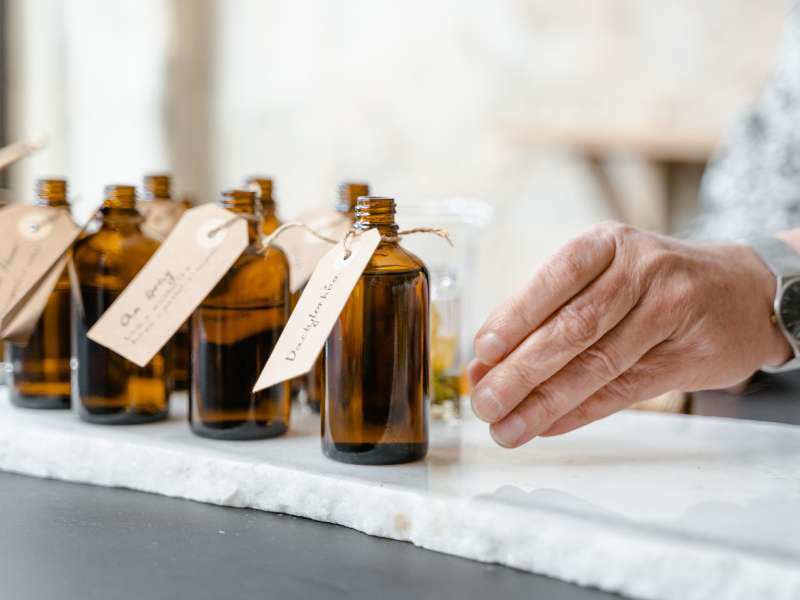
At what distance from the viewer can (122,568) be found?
0.72 m

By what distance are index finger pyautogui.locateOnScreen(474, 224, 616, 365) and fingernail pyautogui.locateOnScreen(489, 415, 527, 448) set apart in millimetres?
62

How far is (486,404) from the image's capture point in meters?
0.91

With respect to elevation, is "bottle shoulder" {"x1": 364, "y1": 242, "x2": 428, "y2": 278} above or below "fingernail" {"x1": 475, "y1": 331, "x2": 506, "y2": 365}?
above

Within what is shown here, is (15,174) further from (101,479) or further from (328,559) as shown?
(328,559)

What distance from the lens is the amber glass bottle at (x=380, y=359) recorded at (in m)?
0.88

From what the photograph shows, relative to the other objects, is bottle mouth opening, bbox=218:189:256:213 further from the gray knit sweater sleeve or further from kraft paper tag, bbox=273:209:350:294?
the gray knit sweater sleeve

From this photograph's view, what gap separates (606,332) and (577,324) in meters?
0.04

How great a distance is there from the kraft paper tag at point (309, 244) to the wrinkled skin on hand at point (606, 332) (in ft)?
0.77

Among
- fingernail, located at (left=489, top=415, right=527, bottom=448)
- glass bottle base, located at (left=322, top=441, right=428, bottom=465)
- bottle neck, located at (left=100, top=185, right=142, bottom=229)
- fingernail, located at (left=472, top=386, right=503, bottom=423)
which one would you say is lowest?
glass bottle base, located at (left=322, top=441, right=428, bottom=465)

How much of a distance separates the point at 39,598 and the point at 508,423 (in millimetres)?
451

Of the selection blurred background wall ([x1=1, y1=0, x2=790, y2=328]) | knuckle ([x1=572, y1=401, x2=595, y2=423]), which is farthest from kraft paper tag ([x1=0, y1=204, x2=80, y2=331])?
blurred background wall ([x1=1, y1=0, x2=790, y2=328])

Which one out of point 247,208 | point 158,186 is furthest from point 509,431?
point 158,186

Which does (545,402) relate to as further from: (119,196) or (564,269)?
(119,196)

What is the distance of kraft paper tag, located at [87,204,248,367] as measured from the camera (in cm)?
98
